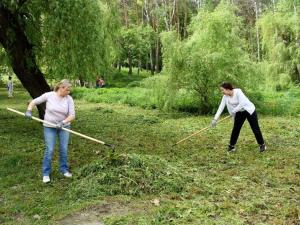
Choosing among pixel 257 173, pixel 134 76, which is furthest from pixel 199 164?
pixel 134 76

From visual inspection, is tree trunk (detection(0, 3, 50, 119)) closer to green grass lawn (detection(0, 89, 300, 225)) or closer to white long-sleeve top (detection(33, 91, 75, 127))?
green grass lawn (detection(0, 89, 300, 225))

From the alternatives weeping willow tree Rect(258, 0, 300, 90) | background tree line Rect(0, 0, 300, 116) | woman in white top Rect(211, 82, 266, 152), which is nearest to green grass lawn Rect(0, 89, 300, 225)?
woman in white top Rect(211, 82, 266, 152)

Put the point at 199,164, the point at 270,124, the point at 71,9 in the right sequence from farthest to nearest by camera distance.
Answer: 1. the point at 270,124
2. the point at 71,9
3. the point at 199,164

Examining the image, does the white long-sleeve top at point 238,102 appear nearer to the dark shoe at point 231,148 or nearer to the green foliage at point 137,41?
the dark shoe at point 231,148

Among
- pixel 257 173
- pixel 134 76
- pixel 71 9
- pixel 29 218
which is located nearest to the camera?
pixel 29 218

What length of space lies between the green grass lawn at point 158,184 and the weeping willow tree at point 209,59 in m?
5.66

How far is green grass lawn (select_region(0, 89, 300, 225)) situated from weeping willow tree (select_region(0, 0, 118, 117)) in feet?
5.89

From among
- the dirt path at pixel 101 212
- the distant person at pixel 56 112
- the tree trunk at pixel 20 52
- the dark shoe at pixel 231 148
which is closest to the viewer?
the dirt path at pixel 101 212

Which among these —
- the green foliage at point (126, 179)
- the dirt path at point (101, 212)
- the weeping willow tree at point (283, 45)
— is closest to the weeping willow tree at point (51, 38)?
the green foliage at point (126, 179)

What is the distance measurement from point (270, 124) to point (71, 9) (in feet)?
24.3

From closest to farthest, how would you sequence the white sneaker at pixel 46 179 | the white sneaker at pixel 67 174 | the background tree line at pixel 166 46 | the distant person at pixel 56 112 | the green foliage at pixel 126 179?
the green foliage at pixel 126 179, the distant person at pixel 56 112, the white sneaker at pixel 46 179, the white sneaker at pixel 67 174, the background tree line at pixel 166 46

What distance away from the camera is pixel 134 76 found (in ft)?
147

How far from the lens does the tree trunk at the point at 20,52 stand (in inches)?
441

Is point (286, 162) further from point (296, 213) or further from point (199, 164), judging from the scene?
point (296, 213)
